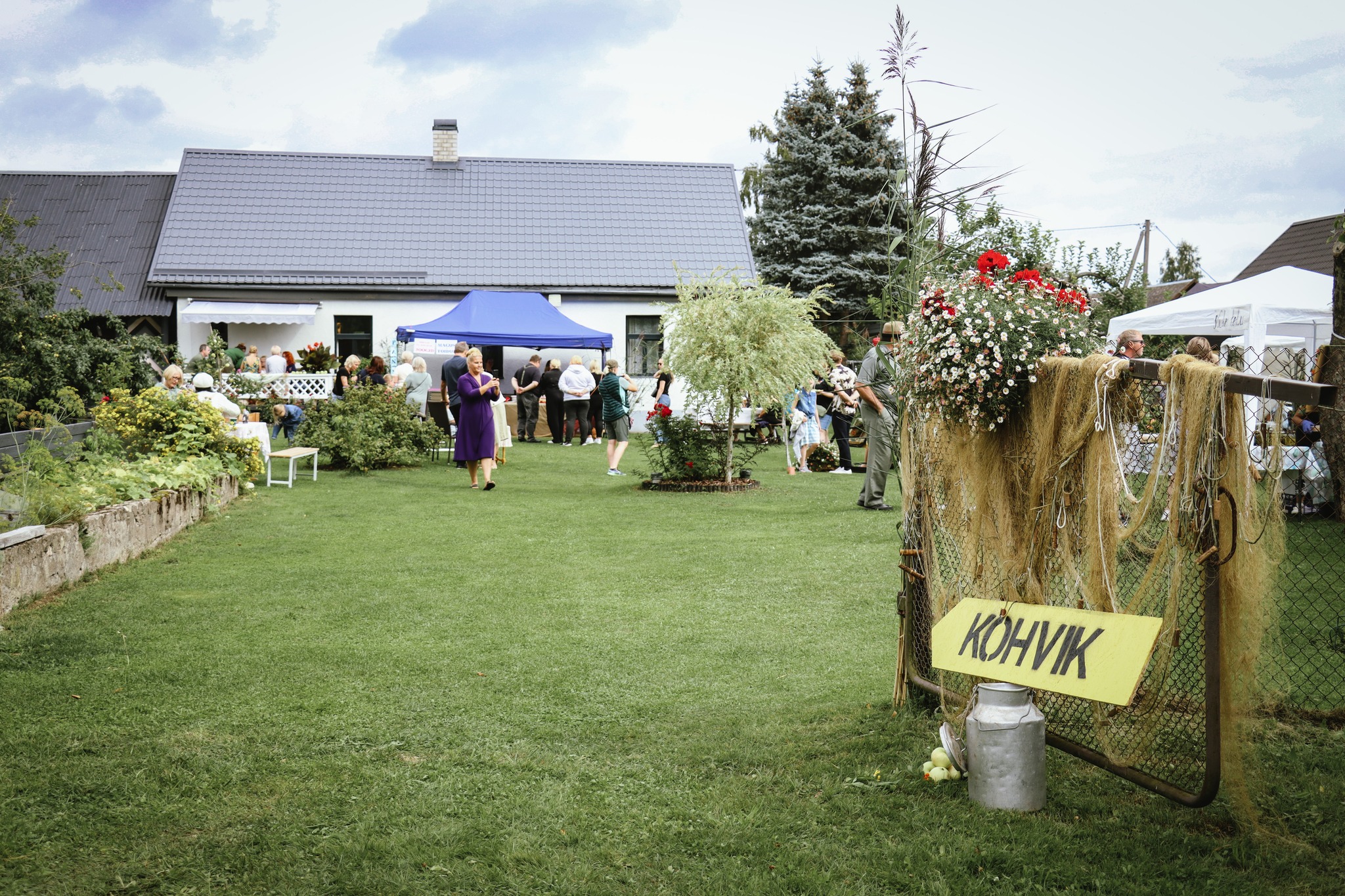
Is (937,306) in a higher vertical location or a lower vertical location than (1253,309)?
lower

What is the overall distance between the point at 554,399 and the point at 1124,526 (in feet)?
57.8

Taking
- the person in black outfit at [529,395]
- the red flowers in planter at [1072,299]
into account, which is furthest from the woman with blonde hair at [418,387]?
the red flowers in planter at [1072,299]

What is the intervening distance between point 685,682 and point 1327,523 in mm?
7445

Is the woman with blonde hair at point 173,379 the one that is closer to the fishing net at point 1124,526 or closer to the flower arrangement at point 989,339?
the fishing net at point 1124,526

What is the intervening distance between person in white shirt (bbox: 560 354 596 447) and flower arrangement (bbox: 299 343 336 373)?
21.5 feet

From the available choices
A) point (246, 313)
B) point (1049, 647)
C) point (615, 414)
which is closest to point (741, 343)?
point (615, 414)

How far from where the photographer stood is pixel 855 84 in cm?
3189

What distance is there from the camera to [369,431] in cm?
1562

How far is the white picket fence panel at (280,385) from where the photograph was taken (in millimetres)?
19453

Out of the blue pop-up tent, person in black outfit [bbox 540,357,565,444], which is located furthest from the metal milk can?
the blue pop-up tent

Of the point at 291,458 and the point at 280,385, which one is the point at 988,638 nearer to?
the point at 291,458

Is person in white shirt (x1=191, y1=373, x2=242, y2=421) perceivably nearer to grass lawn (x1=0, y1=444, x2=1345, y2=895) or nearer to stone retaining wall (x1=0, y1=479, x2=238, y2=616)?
stone retaining wall (x1=0, y1=479, x2=238, y2=616)

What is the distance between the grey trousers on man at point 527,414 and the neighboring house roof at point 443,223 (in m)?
5.60

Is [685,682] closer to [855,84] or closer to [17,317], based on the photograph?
[17,317]
